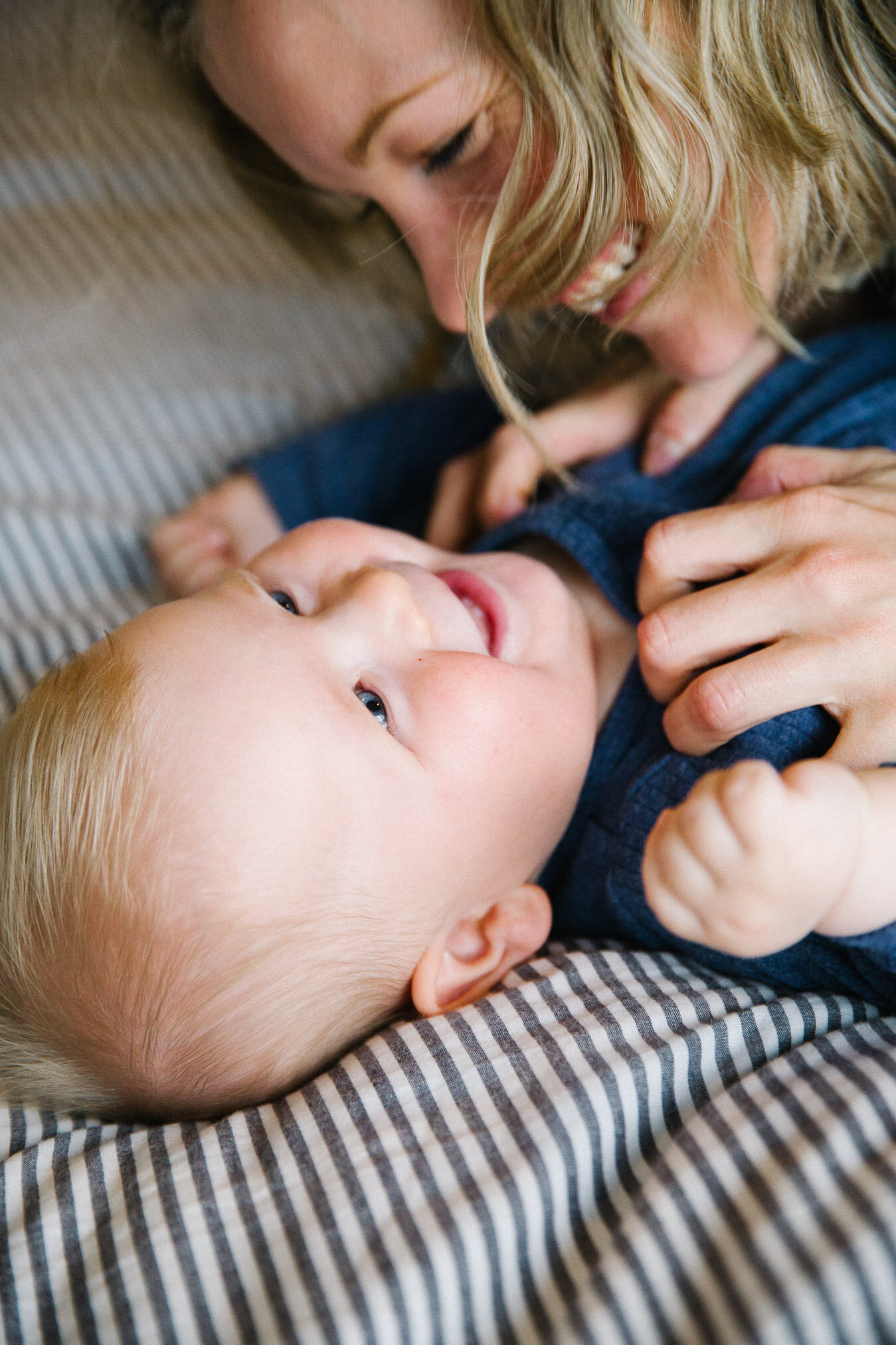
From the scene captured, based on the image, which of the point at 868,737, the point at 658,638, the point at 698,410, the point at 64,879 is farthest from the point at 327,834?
the point at 698,410

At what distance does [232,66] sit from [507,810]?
71cm

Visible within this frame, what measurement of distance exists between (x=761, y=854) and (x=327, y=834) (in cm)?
34

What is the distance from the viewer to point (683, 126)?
77 cm

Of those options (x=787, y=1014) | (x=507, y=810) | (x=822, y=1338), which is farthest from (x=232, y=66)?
(x=822, y=1338)

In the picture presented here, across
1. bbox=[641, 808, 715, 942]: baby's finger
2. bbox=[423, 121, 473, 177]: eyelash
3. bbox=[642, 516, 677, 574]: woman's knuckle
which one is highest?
bbox=[423, 121, 473, 177]: eyelash

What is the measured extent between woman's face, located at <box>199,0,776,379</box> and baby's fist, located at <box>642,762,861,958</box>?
0.53 metres

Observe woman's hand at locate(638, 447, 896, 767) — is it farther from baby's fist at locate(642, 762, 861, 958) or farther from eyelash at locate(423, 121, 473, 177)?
eyelash at locate(423, 121, 473, 177)

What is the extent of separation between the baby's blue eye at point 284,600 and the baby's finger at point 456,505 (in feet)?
1.16

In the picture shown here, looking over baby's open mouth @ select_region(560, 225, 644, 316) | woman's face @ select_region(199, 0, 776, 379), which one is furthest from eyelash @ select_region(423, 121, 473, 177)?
baby's open mouth @ select_region(560, 225, 644, 316)

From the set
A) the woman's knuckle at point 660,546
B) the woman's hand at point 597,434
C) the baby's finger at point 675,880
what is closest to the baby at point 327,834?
the baby's finger at point 675,880

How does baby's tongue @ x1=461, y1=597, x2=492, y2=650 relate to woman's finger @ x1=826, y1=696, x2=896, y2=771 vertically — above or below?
above

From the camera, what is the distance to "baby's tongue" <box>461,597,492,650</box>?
896 mm

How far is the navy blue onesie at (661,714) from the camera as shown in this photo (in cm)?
76

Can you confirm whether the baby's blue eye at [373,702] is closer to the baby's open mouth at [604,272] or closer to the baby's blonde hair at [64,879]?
the baby's blonde hair at [64,879]
